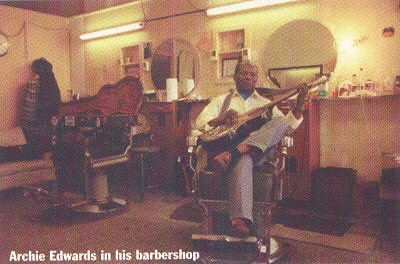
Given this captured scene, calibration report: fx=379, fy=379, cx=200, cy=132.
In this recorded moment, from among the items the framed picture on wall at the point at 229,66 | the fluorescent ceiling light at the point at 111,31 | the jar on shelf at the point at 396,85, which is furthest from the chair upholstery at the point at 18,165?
the jar on shelf at the point at 396,85

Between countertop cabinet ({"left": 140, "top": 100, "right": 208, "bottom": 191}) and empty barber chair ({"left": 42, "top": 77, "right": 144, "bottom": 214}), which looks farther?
countertop cabinet ({"left": 140, "top": 100, "right": 208, "bottom": 191})

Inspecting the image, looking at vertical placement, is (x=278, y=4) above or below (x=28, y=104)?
above

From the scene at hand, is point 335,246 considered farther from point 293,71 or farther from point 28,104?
point 28,104

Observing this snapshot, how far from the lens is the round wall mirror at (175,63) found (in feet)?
14.7

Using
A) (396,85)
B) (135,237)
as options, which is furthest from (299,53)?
(135,237)

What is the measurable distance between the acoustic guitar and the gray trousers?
0.08 metres

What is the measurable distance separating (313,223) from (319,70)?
1464 mm

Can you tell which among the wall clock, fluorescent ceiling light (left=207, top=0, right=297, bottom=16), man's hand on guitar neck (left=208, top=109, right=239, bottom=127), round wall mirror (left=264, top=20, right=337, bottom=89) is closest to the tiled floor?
man's hand on guitar neck (left=208, top=109, right=239, bottom=127)

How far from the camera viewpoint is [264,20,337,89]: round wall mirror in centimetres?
355

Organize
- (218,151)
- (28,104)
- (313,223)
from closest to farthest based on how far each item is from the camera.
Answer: (218,151), (313,223), (28,104)

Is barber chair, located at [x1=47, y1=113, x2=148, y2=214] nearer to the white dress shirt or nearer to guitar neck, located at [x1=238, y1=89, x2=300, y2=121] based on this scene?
the white dress shirt

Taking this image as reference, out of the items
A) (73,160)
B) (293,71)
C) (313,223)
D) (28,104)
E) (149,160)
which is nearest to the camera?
(313,223)

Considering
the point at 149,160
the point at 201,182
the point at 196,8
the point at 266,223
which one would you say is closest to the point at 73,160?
the point at 149,160

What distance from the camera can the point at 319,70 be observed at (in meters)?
3.59
